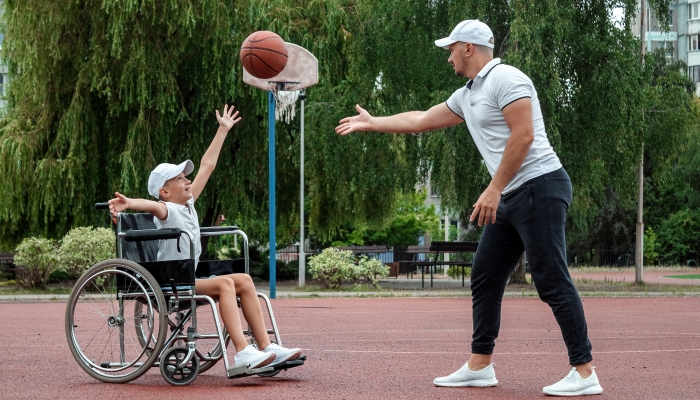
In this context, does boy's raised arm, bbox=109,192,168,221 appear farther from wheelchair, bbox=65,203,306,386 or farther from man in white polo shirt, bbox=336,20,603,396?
man in white polo shirt, bbox=336,20,603,396

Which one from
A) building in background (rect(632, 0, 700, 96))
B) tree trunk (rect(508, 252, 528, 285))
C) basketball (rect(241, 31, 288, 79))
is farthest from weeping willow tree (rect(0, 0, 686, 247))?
building in background (rect(632, 0, 700, 96))

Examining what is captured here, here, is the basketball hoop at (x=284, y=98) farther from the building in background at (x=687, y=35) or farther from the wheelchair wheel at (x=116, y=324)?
the building in background at (x=687, y=35)

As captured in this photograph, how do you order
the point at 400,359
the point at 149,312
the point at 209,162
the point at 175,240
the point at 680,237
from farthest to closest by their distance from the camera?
the point at 680,237
the point at 400,359
the point at 209,162
the point at 149,312
the point at 175,240

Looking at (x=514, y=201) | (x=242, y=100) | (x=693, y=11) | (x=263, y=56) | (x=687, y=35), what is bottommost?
(x=514, y=201)

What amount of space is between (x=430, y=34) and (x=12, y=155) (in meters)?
9.87

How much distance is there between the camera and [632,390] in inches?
258

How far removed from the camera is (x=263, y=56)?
16.7 meters

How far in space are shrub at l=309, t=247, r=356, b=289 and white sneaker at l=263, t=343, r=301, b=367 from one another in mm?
16813

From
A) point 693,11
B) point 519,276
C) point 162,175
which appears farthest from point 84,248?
point 693,11

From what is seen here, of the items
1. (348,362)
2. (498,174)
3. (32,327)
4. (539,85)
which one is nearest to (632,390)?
(498,174)

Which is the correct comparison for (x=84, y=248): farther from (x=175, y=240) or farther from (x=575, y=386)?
(x=575, y=386)

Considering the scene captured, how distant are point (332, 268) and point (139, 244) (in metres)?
16.5

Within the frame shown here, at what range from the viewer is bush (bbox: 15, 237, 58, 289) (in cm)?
2295

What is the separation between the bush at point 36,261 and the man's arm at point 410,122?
1696 cm
